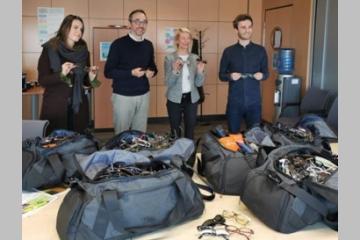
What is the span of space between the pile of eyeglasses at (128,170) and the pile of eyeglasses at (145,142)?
0.28 meters

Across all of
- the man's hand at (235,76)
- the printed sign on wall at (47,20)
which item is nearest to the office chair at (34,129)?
the man's hand at (235,76)

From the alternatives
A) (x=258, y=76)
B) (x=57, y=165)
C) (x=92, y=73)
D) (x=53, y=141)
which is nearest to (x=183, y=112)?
(x=258, y=76)

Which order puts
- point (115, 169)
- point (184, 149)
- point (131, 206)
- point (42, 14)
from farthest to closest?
point (42, 14), point (184, 149), point (115, 169), point (131, 206)

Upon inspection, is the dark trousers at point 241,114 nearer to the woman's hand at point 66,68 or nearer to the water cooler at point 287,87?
the woman's hand at point 66,68

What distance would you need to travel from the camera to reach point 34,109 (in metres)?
5.02

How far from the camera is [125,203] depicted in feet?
4.56

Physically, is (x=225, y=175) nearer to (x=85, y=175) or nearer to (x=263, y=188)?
(x=263, y=188)

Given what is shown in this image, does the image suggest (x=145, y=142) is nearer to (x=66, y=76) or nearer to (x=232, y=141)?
(x=232, y=141)

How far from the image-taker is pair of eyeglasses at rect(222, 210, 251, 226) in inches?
62.0

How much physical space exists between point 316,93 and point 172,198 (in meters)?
4.07

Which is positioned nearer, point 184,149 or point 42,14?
point 184,149

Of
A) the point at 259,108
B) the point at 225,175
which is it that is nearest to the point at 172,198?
the point at 225,175

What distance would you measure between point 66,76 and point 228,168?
156 cm

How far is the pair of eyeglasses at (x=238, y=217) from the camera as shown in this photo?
158 cm
